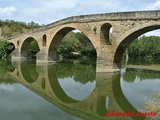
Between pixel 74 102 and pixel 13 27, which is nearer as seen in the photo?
pixel 74 102

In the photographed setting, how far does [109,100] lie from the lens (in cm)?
1029

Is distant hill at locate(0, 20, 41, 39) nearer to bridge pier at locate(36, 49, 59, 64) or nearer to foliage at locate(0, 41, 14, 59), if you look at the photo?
foliage at locate(0, 41, 14, 59)

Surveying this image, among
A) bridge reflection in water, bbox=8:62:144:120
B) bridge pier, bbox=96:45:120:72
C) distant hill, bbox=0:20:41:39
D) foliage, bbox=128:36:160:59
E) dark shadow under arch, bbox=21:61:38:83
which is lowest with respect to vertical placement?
bridge reflection in water, bbox=8:62:144:120

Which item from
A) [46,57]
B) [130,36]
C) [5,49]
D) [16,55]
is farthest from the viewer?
[5,49]

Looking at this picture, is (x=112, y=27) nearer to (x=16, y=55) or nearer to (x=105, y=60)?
(x=105, y=60)

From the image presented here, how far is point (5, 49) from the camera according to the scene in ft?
114

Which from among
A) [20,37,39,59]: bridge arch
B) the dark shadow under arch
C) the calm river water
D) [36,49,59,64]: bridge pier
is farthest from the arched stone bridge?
[20,37,39,59]: bridge arch

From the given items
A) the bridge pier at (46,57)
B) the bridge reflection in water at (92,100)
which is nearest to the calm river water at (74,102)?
the bridge reflection in water at (92,100)

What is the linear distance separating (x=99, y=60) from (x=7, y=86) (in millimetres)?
8163

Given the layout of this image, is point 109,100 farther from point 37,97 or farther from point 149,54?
point 149,54

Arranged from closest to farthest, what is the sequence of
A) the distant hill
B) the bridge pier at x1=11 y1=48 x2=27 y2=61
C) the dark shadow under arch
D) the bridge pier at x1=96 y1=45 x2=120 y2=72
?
the dark shadow under arch
the bridge pier at x1=96 y1=45 x2=120 y2=72
the bridge pier at x1=11 y1=48 x2=27 y2=61
the distant hill

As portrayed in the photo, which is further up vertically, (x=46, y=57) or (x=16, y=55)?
(x=16, y=55)

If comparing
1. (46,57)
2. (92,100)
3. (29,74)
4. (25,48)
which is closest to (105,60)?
(29,74)

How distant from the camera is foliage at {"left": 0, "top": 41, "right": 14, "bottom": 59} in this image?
34297 mm
